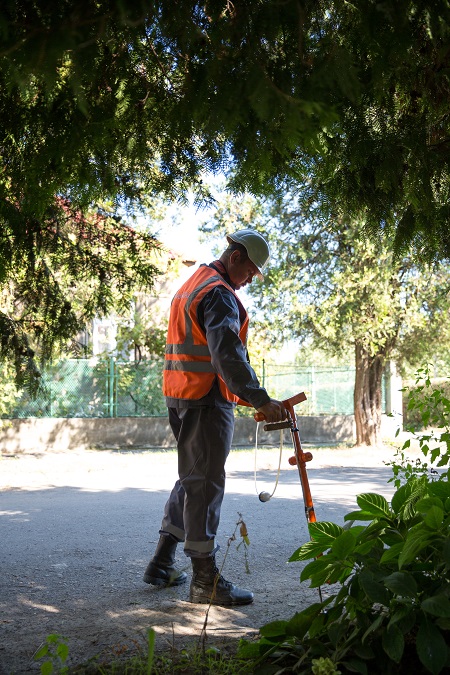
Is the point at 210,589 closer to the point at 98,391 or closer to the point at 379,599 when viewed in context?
the point at 379,599

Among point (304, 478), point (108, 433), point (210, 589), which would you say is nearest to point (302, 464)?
point (304, 478)

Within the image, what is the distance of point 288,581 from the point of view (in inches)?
202

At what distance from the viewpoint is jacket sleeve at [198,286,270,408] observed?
435 cm

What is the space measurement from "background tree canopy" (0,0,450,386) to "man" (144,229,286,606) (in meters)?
0.71

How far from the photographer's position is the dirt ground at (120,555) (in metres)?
3.90

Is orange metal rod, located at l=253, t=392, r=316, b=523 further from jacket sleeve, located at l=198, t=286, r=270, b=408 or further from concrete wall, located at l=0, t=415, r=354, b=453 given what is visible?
concrete wall, located at l=0, t=415, r=354, b=453

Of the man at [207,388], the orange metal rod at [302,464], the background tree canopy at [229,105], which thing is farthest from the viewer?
the man at [207,388]

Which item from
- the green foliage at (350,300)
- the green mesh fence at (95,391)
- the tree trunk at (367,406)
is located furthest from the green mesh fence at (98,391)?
the tree trunk at (367,406)

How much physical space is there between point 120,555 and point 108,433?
11.7m

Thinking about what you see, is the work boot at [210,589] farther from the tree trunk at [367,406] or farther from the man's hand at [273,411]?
the tree trunk at [367,406]

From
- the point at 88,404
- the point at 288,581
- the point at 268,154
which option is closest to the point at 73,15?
the point at 268,154

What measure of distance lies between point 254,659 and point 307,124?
205cm

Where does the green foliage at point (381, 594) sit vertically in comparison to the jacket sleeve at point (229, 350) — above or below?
below

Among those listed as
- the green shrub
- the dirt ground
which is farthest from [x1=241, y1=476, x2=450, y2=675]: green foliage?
the dirt ground
